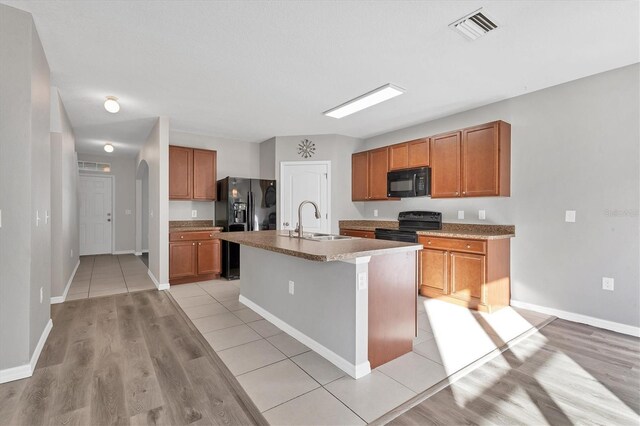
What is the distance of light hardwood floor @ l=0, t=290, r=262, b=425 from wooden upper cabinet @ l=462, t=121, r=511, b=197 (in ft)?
11.5

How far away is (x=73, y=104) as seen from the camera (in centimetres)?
401

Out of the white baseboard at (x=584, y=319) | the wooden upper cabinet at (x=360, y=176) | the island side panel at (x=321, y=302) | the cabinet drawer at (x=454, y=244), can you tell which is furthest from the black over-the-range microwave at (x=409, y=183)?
the island side panel at (x=321, y=302)

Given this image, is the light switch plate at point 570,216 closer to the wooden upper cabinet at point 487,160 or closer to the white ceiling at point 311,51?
the wooden upper cabinet at point 487,160

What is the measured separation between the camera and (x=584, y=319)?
317 centimetres

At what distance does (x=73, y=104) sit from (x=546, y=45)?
211 inches

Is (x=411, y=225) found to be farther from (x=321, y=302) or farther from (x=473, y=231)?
(x=321, y=302)

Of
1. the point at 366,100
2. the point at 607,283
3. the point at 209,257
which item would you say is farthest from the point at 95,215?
the point at 607,283

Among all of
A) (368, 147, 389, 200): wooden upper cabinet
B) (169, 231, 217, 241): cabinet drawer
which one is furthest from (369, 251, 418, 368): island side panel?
(169, 231, 217, 241): cabinet drawer

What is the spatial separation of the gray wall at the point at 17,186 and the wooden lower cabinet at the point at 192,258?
2397mm

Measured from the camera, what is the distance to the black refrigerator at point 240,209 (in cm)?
508

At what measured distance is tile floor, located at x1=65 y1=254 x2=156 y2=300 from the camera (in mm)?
4336

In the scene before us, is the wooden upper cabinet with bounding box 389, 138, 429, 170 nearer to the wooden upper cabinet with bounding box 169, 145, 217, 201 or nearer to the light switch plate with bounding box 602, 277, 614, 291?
the light switch plate with bounding box 602, 277, 614, 291

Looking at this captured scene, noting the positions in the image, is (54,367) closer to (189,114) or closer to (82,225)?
(189,114)

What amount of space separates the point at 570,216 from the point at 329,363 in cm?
301
